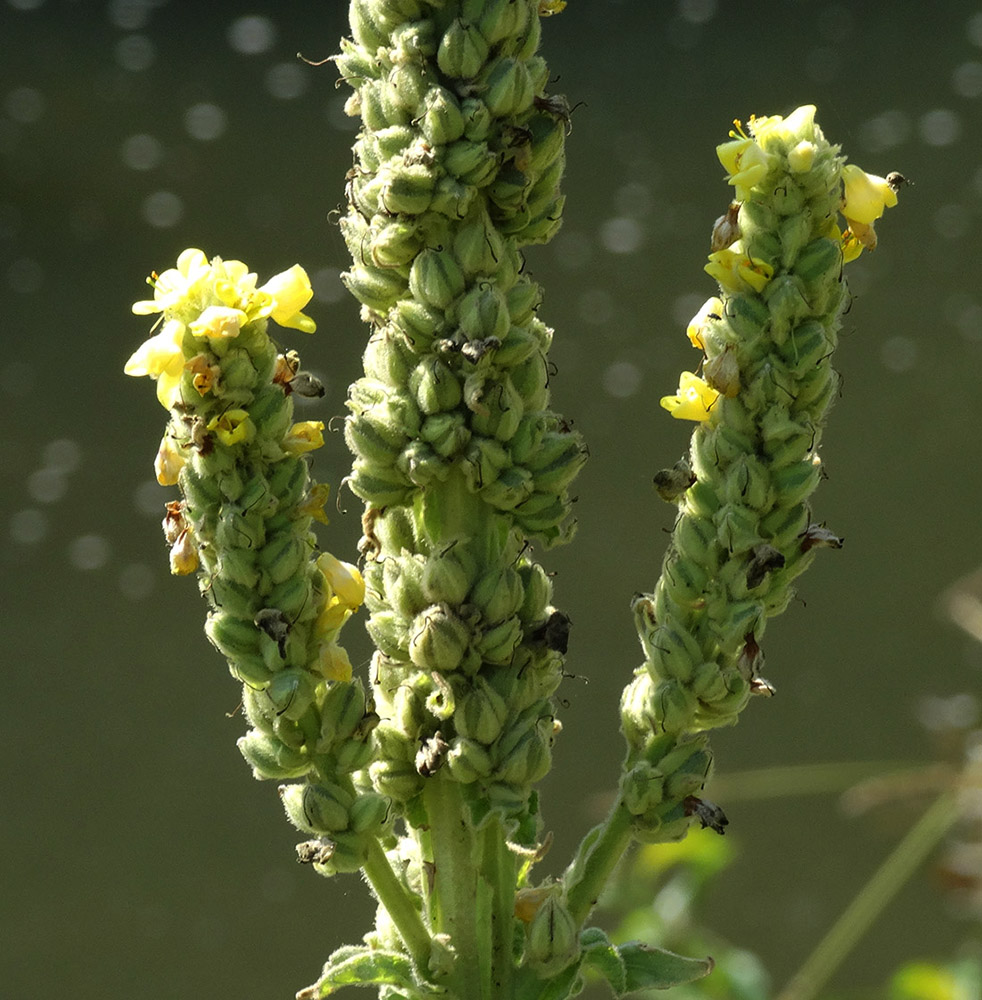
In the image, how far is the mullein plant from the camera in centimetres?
62

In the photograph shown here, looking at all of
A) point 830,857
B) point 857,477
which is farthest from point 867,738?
point 857,477

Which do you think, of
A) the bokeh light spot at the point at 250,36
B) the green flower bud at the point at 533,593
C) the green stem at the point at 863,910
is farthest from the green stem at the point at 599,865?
the bokeh light spot at the point at 250,36

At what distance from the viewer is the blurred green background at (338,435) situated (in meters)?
2.67

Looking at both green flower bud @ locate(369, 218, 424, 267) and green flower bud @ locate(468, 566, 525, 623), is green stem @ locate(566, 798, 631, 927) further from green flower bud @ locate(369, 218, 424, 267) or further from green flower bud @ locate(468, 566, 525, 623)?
green flower bud @ locate(369, 218, 424, 267)

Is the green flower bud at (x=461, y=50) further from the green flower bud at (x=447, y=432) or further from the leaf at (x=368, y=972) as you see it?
the leaf at (x=368, y=972)

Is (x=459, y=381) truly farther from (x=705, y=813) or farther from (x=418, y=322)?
(x=705, y=813)

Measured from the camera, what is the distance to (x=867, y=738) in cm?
274

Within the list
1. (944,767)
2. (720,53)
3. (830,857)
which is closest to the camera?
(944,767)

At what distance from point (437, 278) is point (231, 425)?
116 mm

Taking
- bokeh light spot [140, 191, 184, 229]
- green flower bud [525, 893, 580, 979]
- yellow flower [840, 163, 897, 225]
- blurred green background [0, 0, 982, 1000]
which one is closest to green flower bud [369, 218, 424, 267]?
yellow flower [840, 163, 897, 225]

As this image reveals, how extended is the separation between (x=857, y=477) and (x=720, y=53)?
0.97m

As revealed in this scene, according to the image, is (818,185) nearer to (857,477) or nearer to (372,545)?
(372,545)

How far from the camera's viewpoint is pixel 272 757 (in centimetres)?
66

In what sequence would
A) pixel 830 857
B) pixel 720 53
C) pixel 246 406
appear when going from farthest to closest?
pixel 720 53, pixel 830 857, pixel 246 406
